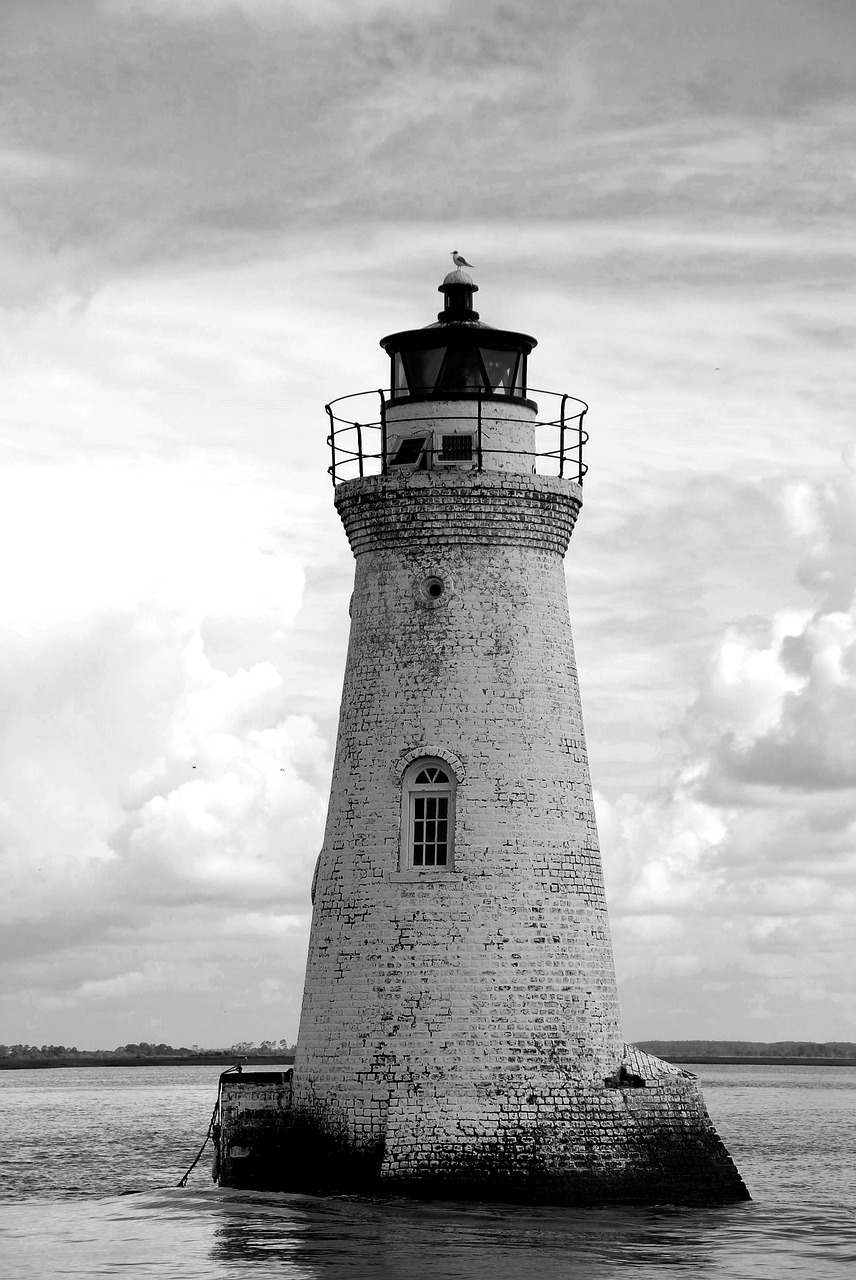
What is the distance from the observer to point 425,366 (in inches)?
1008

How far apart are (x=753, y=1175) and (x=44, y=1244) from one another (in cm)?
1440

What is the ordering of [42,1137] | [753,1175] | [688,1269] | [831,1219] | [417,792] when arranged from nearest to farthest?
[688,1269]
[417,792]
[831,1219]
[753,1175]
[42,1137]

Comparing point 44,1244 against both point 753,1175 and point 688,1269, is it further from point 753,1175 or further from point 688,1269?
point 753,1175

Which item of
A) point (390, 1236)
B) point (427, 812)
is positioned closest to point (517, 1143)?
point (390, 1236)

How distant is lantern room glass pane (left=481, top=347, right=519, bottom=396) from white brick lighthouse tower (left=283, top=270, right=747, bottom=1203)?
3cm

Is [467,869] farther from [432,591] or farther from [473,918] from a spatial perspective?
[432,591]

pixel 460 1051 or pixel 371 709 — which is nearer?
pixel 460 1051

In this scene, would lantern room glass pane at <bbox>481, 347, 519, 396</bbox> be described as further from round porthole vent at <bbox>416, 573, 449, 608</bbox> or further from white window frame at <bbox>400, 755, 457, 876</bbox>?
white window frame at <bbox>400, 755, 457, 876</bbox>

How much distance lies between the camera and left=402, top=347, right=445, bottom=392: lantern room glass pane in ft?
83.8

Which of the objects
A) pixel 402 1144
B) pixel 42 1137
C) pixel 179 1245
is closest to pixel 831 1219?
pixel 402 1144

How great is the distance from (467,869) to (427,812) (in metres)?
0.93

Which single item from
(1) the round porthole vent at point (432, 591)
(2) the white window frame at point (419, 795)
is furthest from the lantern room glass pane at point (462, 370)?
(2) the white window frame at point (419, 795)

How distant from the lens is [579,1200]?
22.6m

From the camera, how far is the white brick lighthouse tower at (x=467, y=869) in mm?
23016
